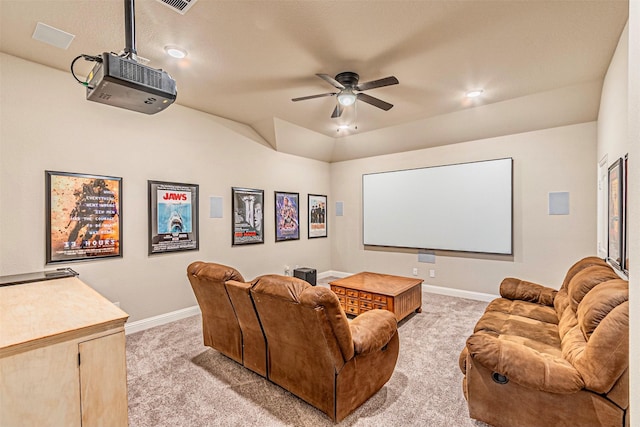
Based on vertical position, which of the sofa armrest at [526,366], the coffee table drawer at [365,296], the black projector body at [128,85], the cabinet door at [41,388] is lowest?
the coffee table drawer at [365,296]

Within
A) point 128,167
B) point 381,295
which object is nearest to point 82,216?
point 128,167

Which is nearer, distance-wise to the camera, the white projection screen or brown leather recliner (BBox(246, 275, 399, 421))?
brown leather recliner (BBox(246, 275, 399, 421))

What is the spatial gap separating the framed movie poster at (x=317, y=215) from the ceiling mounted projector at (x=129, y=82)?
4.47 meters

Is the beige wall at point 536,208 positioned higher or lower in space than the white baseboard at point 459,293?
higher

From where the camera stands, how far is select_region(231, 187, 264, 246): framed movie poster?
15.8ft

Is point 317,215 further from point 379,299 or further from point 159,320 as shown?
point 159,320

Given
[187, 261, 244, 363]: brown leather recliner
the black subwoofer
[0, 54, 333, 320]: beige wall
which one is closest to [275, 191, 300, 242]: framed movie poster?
[0, 54, 333, 320]: beige wall

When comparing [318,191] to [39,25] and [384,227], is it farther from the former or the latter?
[39,25]

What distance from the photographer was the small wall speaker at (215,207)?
4496mm

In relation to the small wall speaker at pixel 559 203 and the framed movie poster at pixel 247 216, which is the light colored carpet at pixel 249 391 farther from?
the small wall speaker at pixel 559 203

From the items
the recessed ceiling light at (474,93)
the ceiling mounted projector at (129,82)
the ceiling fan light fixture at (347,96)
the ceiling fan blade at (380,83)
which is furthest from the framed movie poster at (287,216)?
the ceiling mounted projector at (129,82)

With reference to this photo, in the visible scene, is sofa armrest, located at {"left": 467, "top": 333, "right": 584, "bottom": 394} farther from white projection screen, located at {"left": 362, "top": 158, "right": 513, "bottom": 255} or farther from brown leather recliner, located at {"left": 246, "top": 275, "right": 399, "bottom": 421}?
white projection screen, located at {"left": 362, "top": 158, "right": 513, "bottom": 255}

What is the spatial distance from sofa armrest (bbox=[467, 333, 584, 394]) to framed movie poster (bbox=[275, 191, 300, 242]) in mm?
4068

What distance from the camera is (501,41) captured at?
8.71 ft
